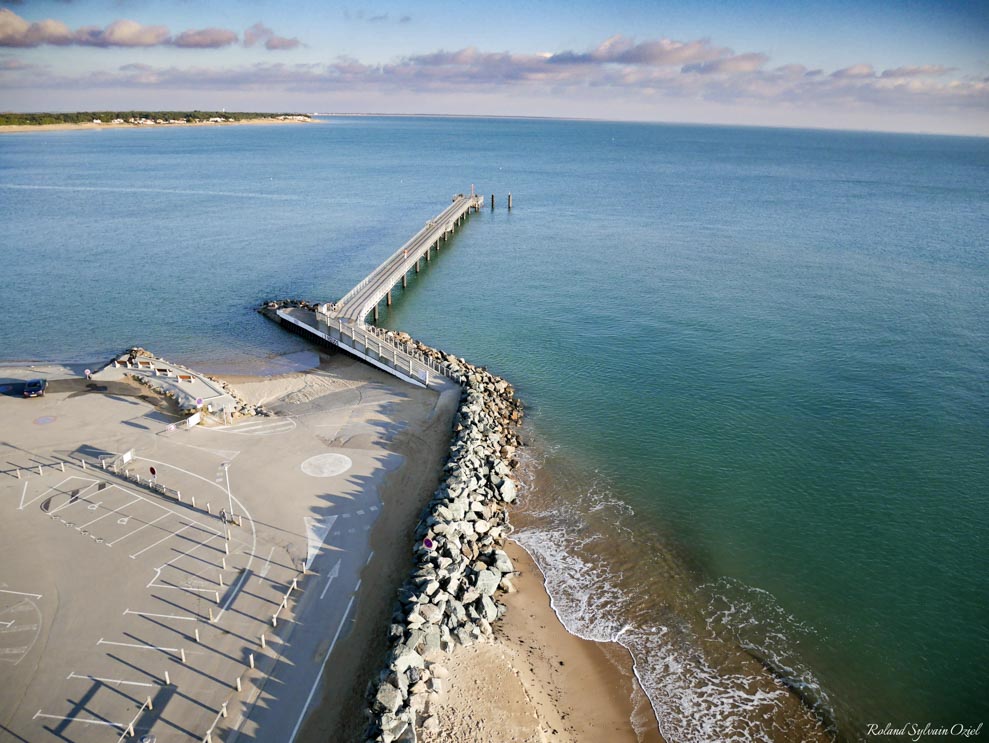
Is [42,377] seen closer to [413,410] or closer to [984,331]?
[413,410]

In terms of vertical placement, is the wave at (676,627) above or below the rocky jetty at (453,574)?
below

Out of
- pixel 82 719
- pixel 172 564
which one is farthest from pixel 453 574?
pixel 82 719

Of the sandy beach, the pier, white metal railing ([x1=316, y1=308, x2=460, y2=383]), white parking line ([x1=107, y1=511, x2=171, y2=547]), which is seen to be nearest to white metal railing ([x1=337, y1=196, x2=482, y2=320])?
the pier

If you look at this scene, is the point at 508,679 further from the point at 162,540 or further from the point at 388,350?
the point at 388,350

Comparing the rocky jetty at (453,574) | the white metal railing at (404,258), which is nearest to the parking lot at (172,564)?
the rocky jetty at (453,574)

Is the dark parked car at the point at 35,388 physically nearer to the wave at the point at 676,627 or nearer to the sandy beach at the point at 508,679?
the sandy beach at the point at 508,679

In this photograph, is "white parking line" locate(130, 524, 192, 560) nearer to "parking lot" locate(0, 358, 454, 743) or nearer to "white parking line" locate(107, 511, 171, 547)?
"parking lot" locate(0, 358, 454, 743)

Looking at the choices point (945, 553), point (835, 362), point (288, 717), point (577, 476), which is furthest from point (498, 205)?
point (288, 717)
